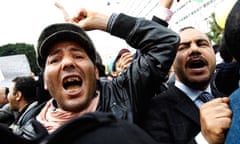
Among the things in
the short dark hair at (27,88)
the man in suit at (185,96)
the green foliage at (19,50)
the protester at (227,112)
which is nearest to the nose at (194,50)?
the man in suit at (185,96)

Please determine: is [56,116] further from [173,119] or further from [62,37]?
[173,119]

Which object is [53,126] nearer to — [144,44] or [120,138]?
[144,44]

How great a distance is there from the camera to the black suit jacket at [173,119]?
A: 1.87 meters

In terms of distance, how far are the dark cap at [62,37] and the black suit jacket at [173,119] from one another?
0.46 metres

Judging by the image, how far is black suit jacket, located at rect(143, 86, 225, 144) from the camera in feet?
6.12

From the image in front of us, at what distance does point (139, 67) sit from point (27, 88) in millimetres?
2655

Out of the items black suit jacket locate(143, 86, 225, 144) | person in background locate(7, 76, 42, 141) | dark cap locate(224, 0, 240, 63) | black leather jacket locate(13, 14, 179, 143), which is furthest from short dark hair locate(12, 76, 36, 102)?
dark cap locate(224, 0, 240, 63)

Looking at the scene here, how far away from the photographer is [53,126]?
6.19 ft

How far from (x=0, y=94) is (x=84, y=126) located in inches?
220

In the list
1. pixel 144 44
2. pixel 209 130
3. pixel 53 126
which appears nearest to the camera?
pixel 209 130

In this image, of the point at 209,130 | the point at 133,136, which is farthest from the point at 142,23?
the point at 133,136

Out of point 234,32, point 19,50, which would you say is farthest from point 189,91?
point 19,50

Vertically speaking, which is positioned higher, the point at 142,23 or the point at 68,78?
the point at 142,23

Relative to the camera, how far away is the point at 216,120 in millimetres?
1127
